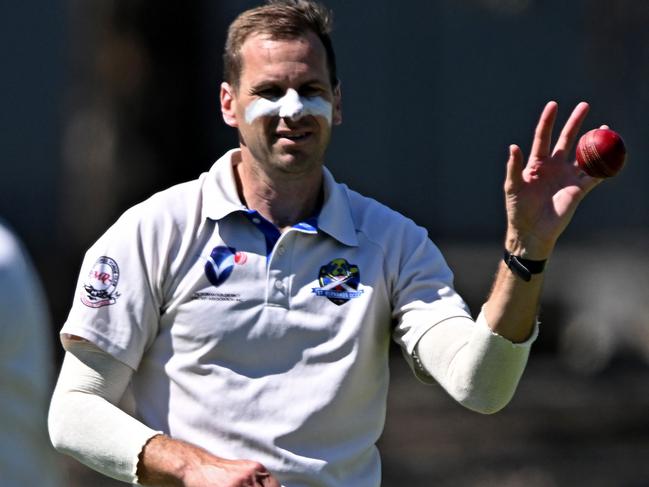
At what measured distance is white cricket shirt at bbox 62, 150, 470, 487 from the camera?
422 cm

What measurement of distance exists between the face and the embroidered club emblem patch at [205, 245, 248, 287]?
0.82 feet

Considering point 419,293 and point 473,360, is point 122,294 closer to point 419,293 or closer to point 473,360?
point 419,293

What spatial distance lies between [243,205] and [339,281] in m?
0.33

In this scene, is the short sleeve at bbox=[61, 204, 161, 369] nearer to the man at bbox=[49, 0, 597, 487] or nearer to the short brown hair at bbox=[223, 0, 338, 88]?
the man at bbox=[49, 0, 597, 487]

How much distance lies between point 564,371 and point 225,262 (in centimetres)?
800

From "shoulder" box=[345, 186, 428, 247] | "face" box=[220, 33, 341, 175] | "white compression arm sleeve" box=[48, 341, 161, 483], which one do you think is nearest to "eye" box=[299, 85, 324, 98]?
"face" box=[220, 33, 341, 175]

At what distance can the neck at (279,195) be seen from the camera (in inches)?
174

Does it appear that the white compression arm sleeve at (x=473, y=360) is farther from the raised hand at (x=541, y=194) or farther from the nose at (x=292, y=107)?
the nose at (x=292, y=107)

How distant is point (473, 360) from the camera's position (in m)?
4.13

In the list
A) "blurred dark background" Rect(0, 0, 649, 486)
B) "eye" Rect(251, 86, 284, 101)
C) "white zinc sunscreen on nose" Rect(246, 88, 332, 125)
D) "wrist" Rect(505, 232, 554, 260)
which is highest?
"eye" Rect(251, 86, 284, 101)

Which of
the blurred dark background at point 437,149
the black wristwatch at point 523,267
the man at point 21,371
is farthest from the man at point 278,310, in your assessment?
the blurred dark background at point 437,149

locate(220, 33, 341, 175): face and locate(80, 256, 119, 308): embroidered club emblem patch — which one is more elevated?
locate(220, 33, 341, 175): face

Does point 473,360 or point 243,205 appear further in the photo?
point 243,205

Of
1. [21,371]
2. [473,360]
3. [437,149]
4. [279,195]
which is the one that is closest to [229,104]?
[279,195]
